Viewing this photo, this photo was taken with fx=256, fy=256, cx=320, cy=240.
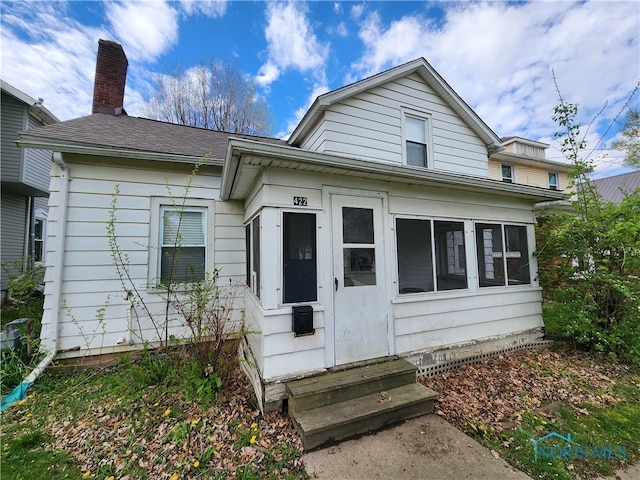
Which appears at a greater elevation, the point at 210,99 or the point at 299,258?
the point at 210,99

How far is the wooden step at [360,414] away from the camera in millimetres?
2457

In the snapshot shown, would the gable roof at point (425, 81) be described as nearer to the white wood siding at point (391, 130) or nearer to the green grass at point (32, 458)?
the white wood siding at point (391, 130)

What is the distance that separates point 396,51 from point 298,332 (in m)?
7.79

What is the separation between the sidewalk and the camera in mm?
2139

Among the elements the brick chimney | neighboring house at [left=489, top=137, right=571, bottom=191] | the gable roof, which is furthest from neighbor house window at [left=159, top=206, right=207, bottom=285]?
neighboring house at [left=489, top=137, right=571, bottom=191]

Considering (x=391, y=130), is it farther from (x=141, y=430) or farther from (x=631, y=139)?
(x=631, y=139)

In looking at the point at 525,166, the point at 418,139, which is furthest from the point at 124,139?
the point at 525,166

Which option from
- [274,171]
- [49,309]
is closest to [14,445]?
[49,309]

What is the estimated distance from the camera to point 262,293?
3062 millimetres

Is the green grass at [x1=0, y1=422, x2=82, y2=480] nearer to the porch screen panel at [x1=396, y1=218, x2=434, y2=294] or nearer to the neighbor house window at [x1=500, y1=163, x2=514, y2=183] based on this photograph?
the porch screen panel at [x1=396, y1=218, x2=434, y2=294]

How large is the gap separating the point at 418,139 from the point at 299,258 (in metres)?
4.52

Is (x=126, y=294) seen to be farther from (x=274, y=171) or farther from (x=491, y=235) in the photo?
(x=491, y=235)

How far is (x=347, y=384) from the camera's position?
2.89m

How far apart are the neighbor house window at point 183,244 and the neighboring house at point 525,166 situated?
534 inches
